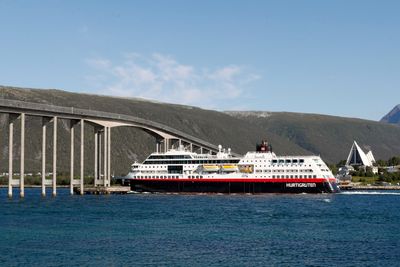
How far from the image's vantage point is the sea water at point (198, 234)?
47.4m

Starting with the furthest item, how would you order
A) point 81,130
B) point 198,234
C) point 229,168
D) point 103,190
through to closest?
point 103,190 < point 81,130 < point 229,168 < point 198,234

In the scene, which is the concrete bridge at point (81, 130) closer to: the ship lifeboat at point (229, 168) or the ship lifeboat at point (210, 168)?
the ship lifeboat at point (210, 168)

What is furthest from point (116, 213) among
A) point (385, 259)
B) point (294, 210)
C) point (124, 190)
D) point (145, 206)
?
point (124, 190)

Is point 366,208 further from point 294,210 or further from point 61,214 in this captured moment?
point 61,214

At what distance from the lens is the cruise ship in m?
118

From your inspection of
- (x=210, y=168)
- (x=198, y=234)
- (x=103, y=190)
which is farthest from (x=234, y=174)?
(x=198, y=234)

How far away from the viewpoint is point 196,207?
91.5 m

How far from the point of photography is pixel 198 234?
6075 cm

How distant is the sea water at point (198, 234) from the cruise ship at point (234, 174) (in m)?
22.5

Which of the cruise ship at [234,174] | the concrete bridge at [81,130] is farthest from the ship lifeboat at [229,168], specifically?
the concrete bridge at [81,130]

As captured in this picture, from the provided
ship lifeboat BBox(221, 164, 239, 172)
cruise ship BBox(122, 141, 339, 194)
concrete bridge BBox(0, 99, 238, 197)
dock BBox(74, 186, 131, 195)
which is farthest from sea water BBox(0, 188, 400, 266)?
dock BBox(74, 186, 131, 195)

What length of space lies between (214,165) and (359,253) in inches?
2935

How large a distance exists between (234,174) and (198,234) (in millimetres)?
62549

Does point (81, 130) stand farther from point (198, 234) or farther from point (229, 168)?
point (198, 234)
